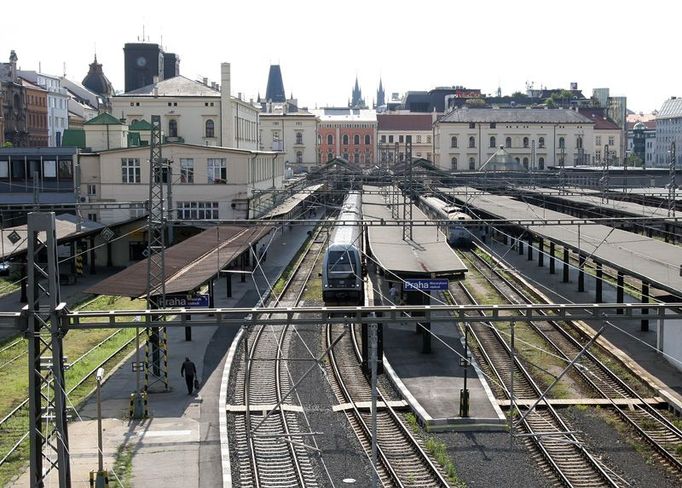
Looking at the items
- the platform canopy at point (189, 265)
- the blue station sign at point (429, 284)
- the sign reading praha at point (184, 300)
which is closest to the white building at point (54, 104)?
the platform canopy at point (189, 265)

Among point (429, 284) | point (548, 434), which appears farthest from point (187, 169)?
point (548, 434)

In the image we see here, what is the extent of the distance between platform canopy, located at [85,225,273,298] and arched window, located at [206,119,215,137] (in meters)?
22.4

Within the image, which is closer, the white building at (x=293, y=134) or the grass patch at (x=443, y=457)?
the grass patch at (x=443, y=457)

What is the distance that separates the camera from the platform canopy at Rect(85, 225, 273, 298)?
79.0 ft

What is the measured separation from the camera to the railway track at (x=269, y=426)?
A: 16.5 m

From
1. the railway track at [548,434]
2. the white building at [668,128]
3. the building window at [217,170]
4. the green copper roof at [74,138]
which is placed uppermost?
the white building at [668,128]

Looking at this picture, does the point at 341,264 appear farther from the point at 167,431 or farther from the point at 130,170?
the point at 130,170

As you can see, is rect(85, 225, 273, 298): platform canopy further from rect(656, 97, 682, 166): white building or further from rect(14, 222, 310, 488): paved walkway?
rect(656, 97, 682, 166): white building

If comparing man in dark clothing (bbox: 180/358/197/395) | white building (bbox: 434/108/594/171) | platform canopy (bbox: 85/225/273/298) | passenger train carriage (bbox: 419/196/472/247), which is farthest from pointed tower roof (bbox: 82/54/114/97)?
man in dark clothing (bbox: 180/358/197/395)

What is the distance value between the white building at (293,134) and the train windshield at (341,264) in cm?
6910

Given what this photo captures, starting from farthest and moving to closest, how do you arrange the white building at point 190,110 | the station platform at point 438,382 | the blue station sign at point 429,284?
the white building at point 190,110 < the blue station sign at point 429,284 < the station platform at point 438,382

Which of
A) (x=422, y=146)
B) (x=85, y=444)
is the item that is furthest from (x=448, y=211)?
(x=422, y=146)

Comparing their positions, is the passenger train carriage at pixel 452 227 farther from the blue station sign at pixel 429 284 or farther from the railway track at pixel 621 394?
the blue station sign at pixel 429 284

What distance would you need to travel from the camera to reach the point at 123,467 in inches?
667
